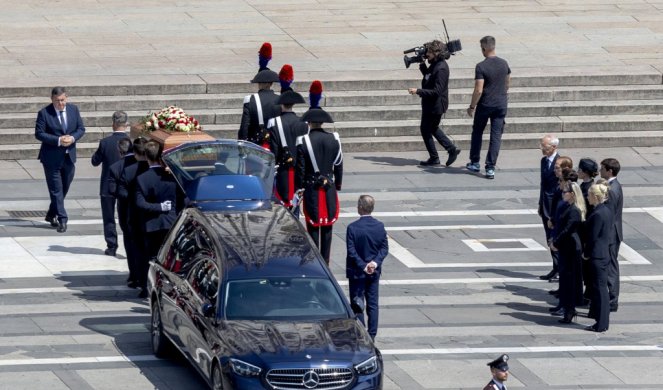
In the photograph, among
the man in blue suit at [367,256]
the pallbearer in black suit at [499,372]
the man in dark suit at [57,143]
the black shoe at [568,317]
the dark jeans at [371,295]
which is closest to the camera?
the pallbearer in black suit at [499,372]

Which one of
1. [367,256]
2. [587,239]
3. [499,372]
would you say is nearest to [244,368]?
[499,372]

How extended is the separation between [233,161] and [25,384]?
447 cm

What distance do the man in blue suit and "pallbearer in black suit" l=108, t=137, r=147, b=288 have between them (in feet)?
9.20

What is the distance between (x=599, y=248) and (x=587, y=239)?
0.54ft

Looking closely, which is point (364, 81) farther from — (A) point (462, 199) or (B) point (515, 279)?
(B) point (515, 279)

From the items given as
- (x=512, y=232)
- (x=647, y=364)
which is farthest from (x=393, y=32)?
(x=647, y=364)

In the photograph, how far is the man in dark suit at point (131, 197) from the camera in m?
18.2

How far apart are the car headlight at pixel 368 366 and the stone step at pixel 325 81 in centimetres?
1259

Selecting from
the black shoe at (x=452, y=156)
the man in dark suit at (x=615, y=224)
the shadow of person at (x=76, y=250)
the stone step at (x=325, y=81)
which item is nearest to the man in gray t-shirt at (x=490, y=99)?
the black shoe at (x=452, y=156)

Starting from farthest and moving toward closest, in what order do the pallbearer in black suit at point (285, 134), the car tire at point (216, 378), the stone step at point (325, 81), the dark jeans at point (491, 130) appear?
the stone step at point (325, 81) → the dark jeans at point (491, 130) → the pallbearer in black suit at point (285, 134) → the car tire at point (216, 378)

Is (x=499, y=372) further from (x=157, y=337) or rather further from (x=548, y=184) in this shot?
(x=548, y=184)

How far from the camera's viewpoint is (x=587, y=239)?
1767cm

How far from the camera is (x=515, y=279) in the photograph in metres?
19.4

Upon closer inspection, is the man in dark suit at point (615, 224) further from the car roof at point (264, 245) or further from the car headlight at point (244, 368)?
the car headlight at point (244, 368)
